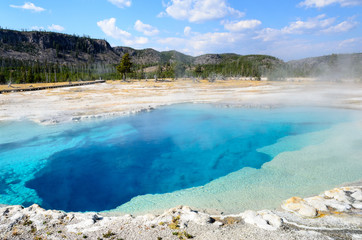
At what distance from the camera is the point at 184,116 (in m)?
27.4

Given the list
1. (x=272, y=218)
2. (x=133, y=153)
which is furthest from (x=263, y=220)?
(x=133, y=153)

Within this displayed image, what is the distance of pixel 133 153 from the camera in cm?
1661

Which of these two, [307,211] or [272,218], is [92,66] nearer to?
[272,218]

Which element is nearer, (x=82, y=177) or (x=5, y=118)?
(x=82, y=177)

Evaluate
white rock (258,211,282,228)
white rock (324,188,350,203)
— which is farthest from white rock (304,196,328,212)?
white rock (258,211,282,228)

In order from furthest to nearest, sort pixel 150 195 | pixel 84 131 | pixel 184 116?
1. pixel 184 116
2. pixel 84 131
3. pixel 150 195

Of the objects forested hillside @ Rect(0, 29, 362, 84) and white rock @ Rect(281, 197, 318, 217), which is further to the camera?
forested hillside @ Rect(0, 29, 362, 84)

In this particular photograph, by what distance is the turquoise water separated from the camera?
38.5 ft

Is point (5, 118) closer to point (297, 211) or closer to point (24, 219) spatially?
point (24, 219)

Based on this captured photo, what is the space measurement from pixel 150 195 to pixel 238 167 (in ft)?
19.0

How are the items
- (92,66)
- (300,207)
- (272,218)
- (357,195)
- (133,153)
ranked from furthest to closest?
1. (92,66)
2. (133,153)
3. (357,195)
4. (300,207)
5. (272,218)

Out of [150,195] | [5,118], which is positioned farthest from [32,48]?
[150,195]

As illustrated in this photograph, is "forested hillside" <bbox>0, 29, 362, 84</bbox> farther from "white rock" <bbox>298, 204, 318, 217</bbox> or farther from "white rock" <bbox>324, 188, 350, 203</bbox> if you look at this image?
"white rock" <bbox>298, 204, 318, 217</bbox>

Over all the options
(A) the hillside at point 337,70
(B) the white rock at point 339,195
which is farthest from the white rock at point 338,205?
(A) the hillside at point 337,70
